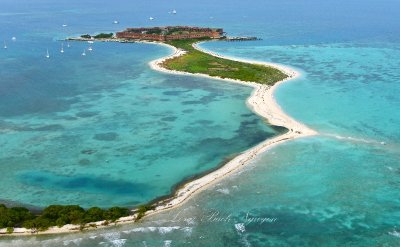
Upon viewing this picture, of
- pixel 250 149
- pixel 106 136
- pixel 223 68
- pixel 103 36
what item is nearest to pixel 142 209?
pixel 250 149

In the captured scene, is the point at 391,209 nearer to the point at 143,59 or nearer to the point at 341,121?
the point at 341,121

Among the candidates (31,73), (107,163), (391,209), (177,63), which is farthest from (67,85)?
(391,209)

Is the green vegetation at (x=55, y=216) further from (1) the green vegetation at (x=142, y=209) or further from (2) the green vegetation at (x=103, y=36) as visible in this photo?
(2) the green vegetation at (x=103, y=36)

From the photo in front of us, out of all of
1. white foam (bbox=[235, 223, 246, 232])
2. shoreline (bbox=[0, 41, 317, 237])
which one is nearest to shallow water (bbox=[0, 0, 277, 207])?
shoreline (bbox=[0, 41, 317, 237])

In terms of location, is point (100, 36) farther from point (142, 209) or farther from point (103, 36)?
point (142, 209)

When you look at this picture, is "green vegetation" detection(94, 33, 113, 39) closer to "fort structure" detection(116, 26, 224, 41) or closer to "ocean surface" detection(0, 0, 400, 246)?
"fort structure" detection(116, 26, 224, 41)

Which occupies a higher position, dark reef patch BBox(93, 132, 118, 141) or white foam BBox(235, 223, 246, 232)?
dark reef patch BBox(93, 132, 118, 141)
